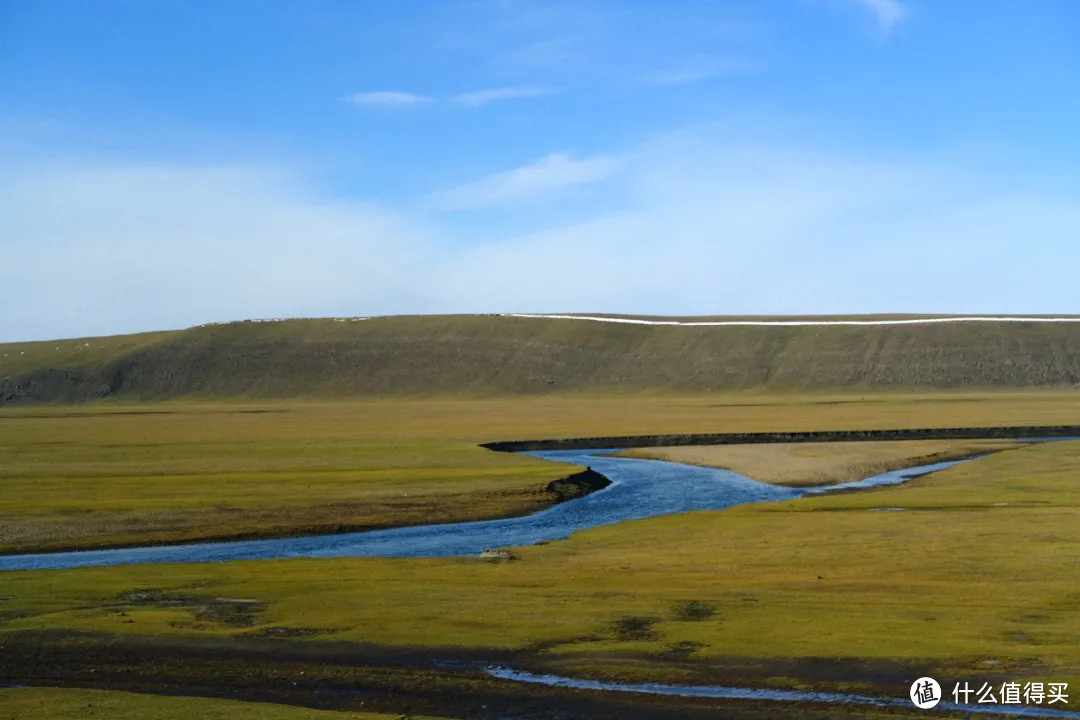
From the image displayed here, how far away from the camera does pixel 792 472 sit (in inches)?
2340

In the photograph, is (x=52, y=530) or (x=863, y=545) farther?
(x=52, y=530)

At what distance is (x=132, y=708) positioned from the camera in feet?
61.8

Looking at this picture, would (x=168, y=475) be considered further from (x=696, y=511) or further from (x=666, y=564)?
(x=666, y=564)

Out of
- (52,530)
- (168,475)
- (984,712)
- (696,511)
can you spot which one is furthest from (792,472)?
(984,712)

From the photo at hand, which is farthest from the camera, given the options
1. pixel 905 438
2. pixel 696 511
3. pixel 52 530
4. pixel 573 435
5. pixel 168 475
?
pixel 573 435

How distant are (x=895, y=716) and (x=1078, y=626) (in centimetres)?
658

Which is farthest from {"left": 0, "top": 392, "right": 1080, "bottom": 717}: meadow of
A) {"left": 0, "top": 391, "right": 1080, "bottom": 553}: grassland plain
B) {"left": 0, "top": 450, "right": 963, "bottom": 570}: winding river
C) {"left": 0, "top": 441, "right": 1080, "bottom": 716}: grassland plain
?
{"left": 0, "top": 450, "right": 963, "bottom": 570}: winding river

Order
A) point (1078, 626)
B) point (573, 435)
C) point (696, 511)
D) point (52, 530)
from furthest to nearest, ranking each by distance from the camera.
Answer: point (573, 435), point (696, 511), point (52, 530), point (1078, 626)

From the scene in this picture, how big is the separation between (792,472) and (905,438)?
2734 cm

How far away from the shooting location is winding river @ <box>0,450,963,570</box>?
35.5 meters

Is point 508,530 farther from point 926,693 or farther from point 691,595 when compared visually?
point 926,693

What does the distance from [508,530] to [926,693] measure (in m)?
23.6

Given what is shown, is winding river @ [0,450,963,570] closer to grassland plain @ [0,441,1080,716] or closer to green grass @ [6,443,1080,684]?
green grass @ [6,443,1080,684]

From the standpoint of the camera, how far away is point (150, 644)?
23.0m
